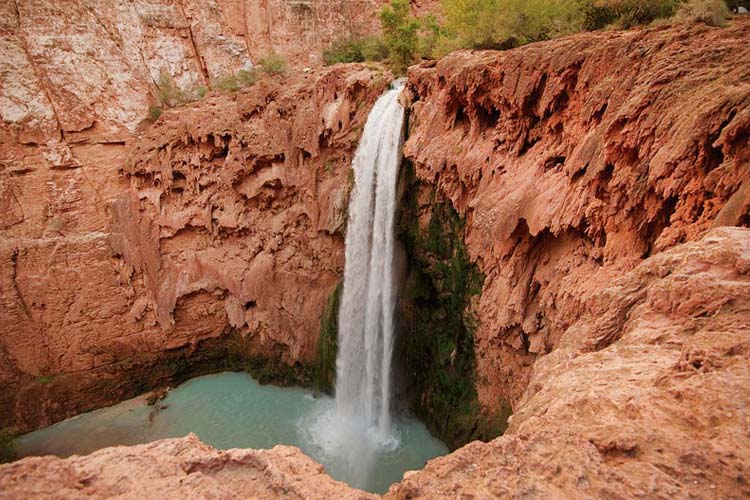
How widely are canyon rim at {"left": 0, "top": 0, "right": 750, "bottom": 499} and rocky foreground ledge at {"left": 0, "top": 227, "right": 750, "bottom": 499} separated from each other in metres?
0.01

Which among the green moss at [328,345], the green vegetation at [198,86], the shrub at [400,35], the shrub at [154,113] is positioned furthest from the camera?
the green vegetation at [198,86]

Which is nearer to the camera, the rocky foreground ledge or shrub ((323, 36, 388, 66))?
the rocky foreground ledge

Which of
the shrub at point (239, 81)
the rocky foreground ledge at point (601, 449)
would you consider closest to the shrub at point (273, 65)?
the shrub at point (239, 81)

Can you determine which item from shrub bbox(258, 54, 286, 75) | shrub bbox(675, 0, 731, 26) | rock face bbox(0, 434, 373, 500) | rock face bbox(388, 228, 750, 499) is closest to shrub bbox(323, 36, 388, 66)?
shrub bbox(258, 54, 286, 75)

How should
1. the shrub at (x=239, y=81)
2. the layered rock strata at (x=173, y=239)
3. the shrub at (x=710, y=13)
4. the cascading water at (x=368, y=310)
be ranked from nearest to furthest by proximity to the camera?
the shrub at (x=710, y=13)
the cascading water at (x=368, y=310)
the layered rock strata at (x=173, y=239)
the shrub at (x=239, y=81)

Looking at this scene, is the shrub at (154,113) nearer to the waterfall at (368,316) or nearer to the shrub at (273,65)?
the shrub at (273,65)

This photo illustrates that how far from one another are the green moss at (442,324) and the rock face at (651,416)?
15.8ft

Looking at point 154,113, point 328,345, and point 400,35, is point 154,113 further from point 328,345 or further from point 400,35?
point 328,345

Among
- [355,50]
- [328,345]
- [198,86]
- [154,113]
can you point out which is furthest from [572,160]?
[198,86]

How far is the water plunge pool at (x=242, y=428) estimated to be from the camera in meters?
8.55

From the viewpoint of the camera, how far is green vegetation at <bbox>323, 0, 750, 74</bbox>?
6.48 m

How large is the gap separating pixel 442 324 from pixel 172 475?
7.31m

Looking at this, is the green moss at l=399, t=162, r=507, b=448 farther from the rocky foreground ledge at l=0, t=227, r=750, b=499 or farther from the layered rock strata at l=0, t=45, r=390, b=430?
the rocky foreground ledge at l=0, t=227, r=750, b=499

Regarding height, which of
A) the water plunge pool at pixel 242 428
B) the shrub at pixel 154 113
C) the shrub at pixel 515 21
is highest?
the shrub at pixel 515 21
